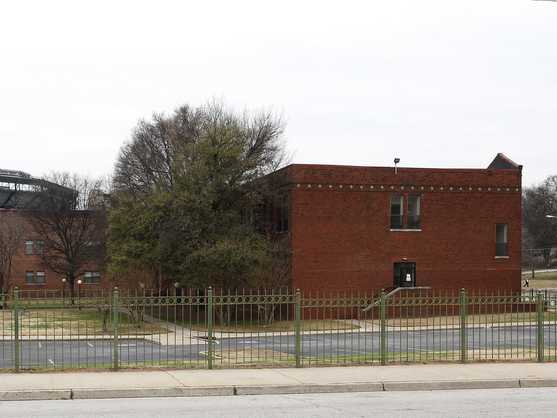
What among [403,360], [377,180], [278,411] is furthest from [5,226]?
[278,411]

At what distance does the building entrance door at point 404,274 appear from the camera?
4997 cm

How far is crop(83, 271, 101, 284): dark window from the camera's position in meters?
78.7

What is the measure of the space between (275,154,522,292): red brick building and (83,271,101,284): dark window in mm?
35705

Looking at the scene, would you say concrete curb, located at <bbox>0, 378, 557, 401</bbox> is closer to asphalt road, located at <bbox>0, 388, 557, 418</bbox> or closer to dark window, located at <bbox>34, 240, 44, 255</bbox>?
asphalt road, located at <bbox>0, 388, 557, 418</bbox>

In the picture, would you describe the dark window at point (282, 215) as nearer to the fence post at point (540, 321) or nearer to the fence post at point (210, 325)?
the fence post at point (540, 321)

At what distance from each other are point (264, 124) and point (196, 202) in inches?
364

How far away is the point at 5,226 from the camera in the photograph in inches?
3027

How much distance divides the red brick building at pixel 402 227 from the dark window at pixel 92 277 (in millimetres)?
35705

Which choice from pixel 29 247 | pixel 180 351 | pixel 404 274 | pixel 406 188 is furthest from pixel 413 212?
pixel 29 247

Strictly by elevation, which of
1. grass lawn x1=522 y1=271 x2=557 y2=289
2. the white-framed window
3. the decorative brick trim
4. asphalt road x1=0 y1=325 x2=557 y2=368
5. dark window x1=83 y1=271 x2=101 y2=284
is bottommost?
grass lawn x1=522 y1=271 x2=557 y2=289

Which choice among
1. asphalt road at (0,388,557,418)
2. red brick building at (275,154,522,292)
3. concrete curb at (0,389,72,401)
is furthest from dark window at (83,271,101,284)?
asphalt road at (0,388,557,418)

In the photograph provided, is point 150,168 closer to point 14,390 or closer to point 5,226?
point 5,226

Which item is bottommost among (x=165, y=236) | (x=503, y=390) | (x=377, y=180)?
(x=503, y=390)

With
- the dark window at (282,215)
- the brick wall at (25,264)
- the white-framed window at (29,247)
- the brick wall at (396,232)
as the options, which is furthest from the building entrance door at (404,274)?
the white-framed window at (29,247)
